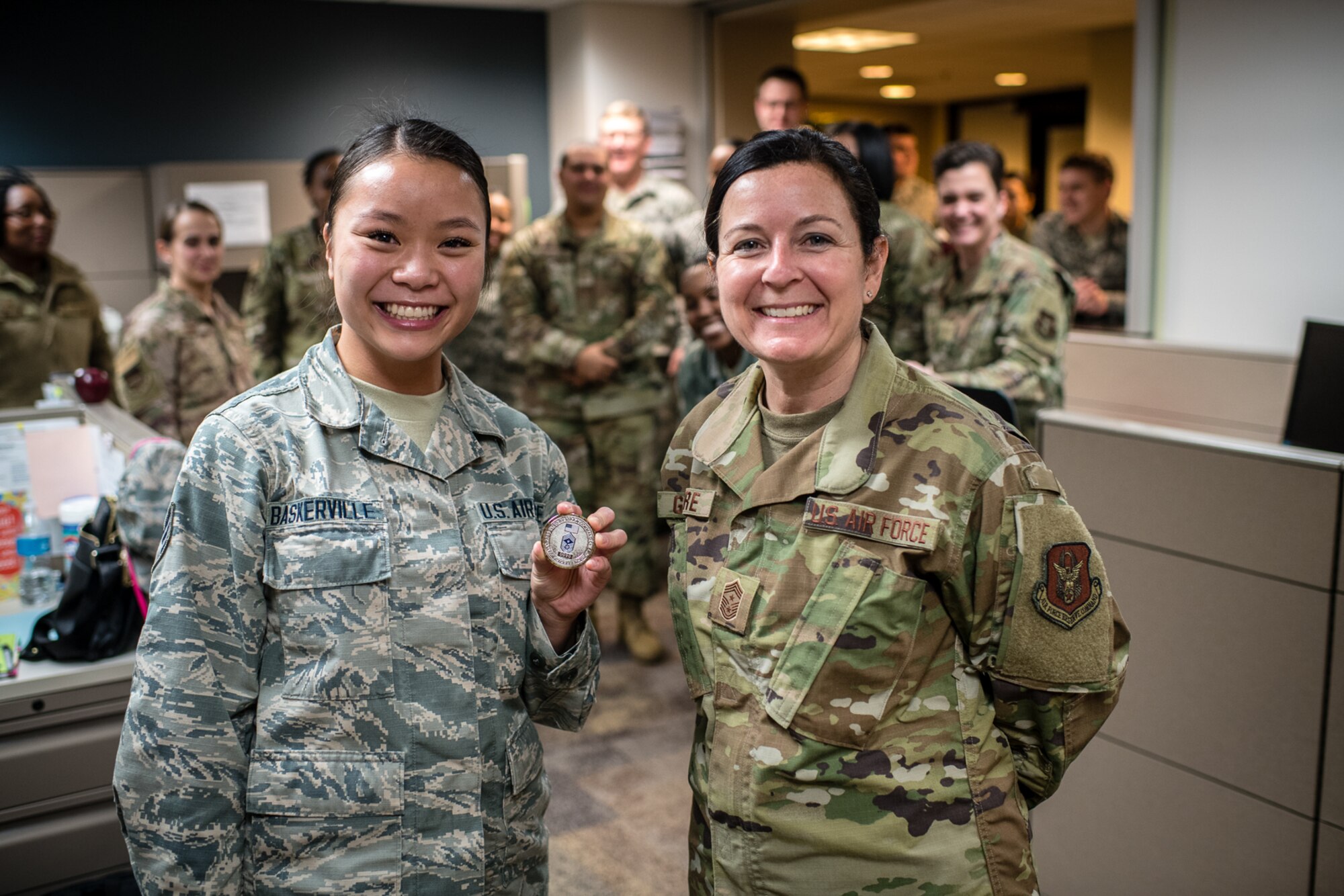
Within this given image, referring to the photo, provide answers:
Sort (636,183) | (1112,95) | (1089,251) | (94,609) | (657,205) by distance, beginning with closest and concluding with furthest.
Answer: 1. (94,609)
2. (657,205)
3. (636,183)
4. (1089,251)
5. (1112,95)

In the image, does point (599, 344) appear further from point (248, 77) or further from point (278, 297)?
point (248, 77)

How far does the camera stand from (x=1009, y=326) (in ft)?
10.1

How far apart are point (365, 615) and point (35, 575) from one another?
156cm

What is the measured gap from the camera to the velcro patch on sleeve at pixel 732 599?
1.35m

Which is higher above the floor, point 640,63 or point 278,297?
point 640,63

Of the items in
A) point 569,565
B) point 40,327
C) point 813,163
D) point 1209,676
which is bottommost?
point 1209,676

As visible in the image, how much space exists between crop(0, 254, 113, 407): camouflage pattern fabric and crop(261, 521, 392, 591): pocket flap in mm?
3681

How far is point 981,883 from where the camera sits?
1.30 m

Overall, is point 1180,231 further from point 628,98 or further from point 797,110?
point 628,98

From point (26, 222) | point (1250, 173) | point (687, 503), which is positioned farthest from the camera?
point (26, 222)

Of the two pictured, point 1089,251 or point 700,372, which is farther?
point 1089,251

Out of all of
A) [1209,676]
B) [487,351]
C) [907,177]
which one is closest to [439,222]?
[1209,676]

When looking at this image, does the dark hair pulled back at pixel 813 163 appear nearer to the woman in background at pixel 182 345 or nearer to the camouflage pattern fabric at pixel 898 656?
the camouflage pattern fabric at pixel 898 656

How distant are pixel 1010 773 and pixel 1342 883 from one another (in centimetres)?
113
